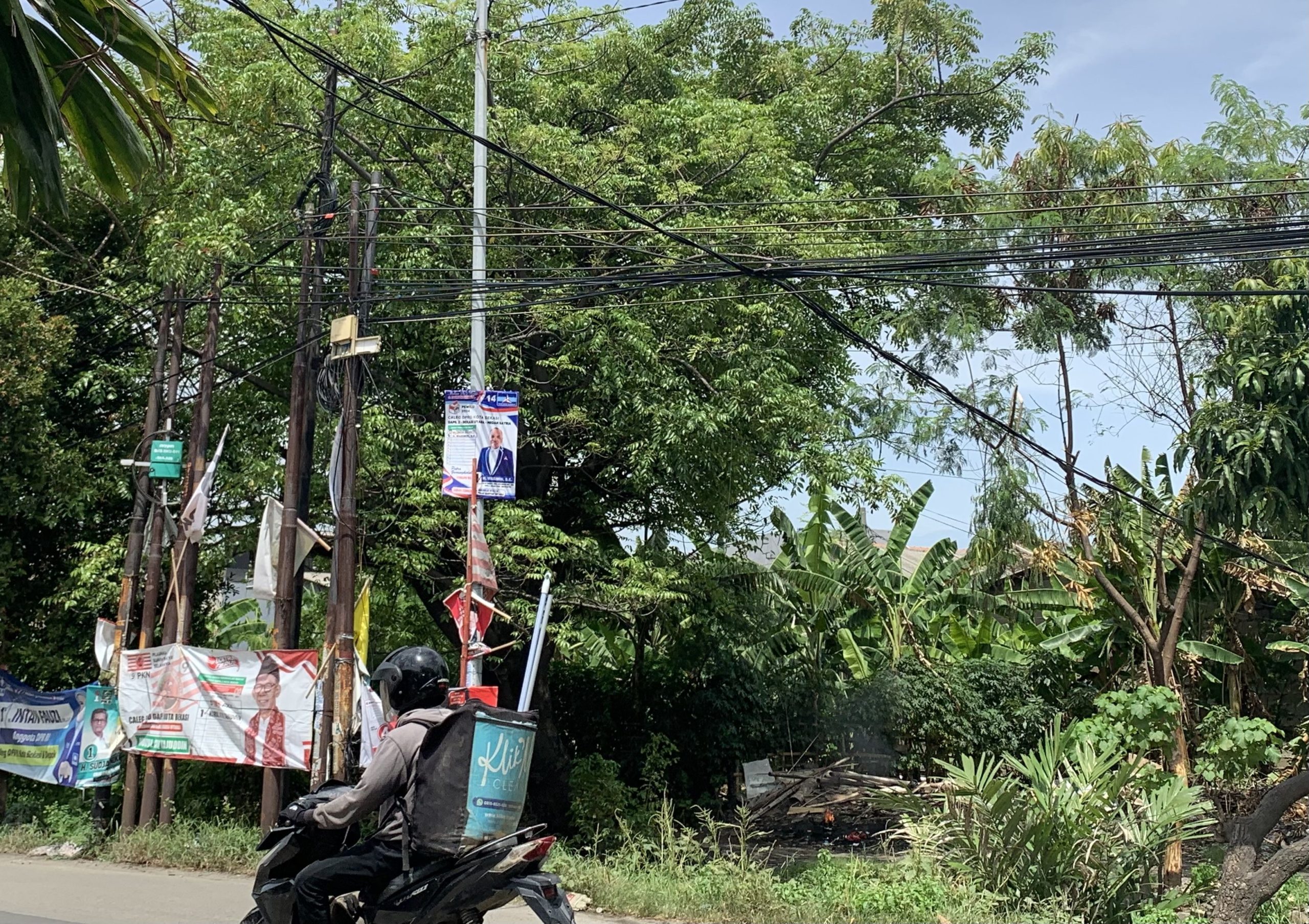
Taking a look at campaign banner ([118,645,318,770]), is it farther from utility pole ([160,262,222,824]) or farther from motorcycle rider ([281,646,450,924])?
motorcycle rider ([281,646,450,924])

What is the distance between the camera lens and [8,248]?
16.3 m

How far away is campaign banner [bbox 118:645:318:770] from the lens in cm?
1215

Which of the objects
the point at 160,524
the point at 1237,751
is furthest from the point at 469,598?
the point at 1237,751

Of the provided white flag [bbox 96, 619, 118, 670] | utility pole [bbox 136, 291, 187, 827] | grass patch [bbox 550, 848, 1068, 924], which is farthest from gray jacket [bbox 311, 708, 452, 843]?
white flag [bbox 96, 619, 118, 670]

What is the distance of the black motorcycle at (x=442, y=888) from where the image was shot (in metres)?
5.02

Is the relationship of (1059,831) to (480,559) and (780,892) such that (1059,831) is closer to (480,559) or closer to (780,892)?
(780,892)

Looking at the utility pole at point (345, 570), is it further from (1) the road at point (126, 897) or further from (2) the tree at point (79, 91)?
(2) the tree at point (79, 91)

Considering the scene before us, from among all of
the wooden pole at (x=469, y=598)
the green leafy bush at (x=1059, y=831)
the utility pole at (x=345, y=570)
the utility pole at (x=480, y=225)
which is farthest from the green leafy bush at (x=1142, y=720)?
the utility pole at (x=345, y=570)

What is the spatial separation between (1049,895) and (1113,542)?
9.12 metres

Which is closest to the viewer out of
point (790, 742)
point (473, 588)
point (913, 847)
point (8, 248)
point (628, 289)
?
point (913, 847)

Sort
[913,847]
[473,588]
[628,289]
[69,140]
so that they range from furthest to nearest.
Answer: [628,289], [473,588], [913,847], [69,140]

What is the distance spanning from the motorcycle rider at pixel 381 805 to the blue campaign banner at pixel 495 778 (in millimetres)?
222

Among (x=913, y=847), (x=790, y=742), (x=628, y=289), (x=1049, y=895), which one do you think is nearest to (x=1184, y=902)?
(x=1049, y=895)

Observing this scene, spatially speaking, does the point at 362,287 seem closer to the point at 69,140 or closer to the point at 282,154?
the point at 282,154
